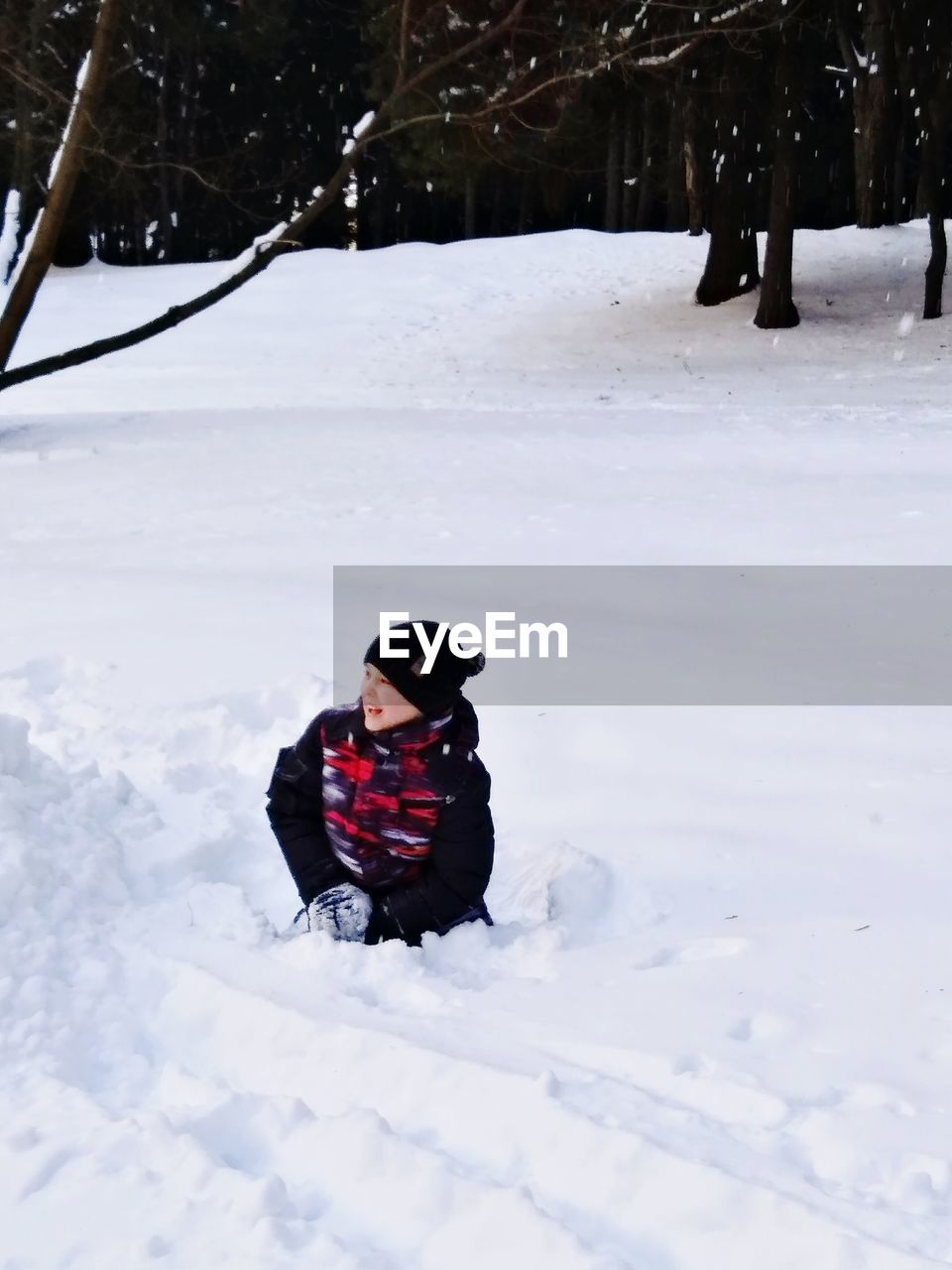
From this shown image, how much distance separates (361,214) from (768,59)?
2020cm

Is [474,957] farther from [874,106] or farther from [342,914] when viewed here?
[874,106]

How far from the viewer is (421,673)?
3205 millimetres

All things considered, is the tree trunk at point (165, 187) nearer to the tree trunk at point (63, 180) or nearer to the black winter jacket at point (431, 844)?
the tree trunk at point (63, 180)

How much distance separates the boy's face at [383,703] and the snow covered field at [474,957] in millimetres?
544

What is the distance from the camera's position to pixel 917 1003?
9.75 feet

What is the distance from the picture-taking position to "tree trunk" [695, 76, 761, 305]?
54.3ft

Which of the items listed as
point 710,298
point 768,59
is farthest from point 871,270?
point 768,59

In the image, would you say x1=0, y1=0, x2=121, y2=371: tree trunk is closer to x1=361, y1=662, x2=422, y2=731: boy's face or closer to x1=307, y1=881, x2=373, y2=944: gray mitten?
x1=361, y1=662, x2=422, y2=731: boy's face

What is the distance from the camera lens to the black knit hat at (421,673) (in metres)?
3.19

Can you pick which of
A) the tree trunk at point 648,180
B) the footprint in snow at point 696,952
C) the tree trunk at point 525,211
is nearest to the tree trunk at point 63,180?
the footprint in snow at point 696,952

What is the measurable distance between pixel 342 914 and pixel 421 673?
0.64 m

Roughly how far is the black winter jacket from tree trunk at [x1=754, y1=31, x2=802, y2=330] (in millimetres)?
14873

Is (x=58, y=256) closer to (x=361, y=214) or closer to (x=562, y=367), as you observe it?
(x=361, y=214)

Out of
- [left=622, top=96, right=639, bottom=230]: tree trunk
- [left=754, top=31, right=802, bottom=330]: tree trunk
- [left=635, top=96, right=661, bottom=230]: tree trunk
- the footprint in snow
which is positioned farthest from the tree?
[left=622, top=96, right=639, bottom=230]: tree trunk
